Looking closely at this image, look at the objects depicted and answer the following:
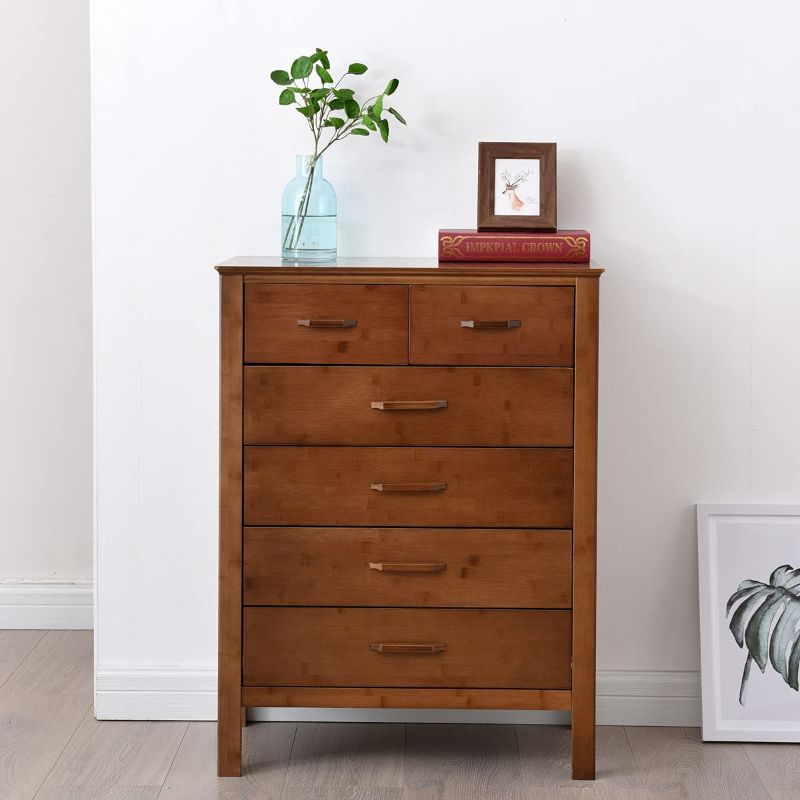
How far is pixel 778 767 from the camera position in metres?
2.27

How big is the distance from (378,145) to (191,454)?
0.82m

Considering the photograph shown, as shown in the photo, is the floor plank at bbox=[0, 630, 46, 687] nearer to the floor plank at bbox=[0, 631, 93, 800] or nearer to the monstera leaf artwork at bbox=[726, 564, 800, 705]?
the floor plank at bbox=[0, 631, 93, 800]

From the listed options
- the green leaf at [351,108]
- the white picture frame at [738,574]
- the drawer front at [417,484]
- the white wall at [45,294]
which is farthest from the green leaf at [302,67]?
the white picture frame at [738,574]

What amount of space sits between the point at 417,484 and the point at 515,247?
0.53 meters

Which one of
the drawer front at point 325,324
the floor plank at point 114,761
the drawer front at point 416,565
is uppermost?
the drawer front at point 325,324

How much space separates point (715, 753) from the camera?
7.68ft

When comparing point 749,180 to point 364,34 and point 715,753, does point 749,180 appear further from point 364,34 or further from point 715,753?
point 715,753

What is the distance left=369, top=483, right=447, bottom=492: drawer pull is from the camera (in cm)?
213

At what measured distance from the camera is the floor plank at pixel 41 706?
2.20 metres

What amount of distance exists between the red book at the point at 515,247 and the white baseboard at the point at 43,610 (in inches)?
59.9

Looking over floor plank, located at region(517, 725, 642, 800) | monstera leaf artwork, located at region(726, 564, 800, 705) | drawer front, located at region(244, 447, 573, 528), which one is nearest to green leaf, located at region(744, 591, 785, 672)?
monstera leaf artwork, located at region(726, 564, 800, 705)

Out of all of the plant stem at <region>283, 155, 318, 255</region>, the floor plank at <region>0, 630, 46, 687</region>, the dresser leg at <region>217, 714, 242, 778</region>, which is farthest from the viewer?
the floor plank at <region>0, 630, 46, 687</region>

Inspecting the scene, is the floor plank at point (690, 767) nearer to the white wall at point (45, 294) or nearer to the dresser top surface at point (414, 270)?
the dresser top surface at point (414, 270)

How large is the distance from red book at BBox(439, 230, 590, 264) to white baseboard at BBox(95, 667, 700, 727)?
99 cm
